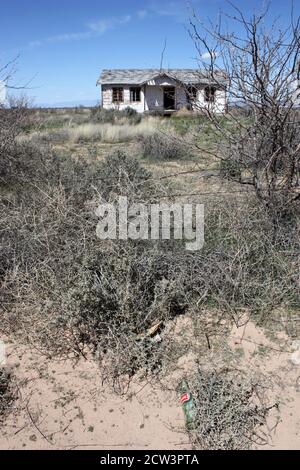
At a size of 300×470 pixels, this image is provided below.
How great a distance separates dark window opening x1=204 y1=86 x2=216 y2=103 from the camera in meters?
4.50

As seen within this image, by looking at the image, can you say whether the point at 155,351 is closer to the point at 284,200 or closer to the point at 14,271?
the point at 14,271

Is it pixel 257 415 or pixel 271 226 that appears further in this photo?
pixel 271 226

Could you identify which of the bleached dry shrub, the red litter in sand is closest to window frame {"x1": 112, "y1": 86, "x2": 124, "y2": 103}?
the bleached dry shrub

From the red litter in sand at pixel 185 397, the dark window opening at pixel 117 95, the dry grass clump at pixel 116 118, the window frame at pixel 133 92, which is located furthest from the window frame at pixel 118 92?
the red litter in sand at pixel 185 397

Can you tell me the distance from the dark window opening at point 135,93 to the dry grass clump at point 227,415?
26.0 m

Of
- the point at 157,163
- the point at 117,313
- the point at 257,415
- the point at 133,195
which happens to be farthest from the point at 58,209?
the point at 157,163

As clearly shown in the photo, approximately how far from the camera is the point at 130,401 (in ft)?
8.16

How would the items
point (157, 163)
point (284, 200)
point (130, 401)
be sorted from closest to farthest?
point (130, 401), point (284, 200), point (157, 163)

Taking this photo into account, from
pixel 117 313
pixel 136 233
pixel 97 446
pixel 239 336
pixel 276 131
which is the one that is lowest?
pixel 97 446

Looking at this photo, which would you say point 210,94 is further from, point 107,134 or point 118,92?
point 118,92

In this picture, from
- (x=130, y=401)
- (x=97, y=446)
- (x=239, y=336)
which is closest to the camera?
(x=97, y=446)

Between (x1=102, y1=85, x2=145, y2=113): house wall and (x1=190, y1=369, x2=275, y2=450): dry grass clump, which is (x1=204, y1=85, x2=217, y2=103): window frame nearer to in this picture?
(x1=190, y1=369, x2=275, y2=450): dry grass clump

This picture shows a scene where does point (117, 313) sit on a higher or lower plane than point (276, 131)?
lower

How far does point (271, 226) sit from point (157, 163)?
5115 millimetres
